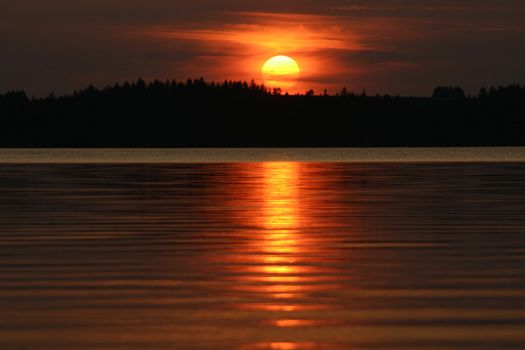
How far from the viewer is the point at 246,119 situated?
166 metres

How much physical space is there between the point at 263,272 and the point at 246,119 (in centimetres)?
15063

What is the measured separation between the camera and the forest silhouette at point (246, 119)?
152125mm

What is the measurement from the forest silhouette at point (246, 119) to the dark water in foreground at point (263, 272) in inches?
4789

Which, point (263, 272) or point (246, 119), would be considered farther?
point (246, 119)

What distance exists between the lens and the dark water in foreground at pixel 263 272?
11.4 metres

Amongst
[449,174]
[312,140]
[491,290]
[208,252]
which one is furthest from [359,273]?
[312,140]

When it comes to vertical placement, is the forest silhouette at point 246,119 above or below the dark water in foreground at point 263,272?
above

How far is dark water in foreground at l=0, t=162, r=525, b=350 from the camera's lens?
11.4m

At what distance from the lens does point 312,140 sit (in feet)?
526

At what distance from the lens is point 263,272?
634 inches

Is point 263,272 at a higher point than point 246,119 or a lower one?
lower

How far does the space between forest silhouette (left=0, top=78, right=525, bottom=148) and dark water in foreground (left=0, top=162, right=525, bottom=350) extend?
399ft

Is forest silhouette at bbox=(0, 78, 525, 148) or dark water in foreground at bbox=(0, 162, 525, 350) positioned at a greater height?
forest silhouette at bbox=(0, 78, 525, 148)

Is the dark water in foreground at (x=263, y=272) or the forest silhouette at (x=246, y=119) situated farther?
the forest silhouette at (x=246, y=119)
